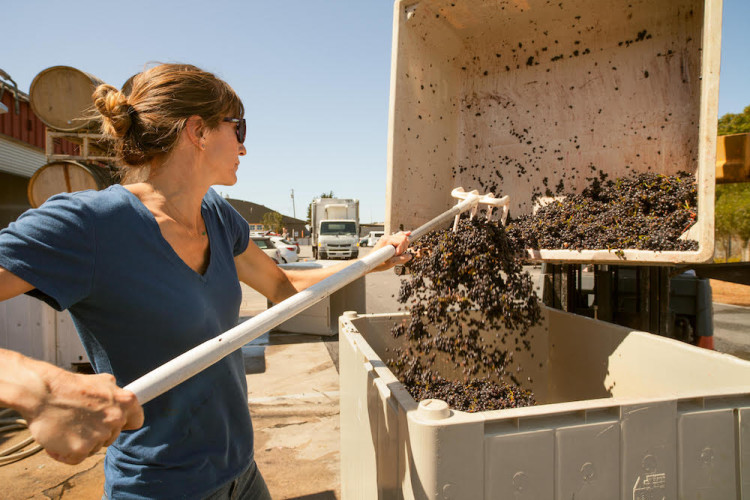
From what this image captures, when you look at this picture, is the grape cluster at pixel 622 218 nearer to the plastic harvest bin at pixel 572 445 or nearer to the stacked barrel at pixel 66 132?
the plastic harvest bin at pixel 572 445

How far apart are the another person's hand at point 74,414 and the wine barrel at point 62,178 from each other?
583 centimetres

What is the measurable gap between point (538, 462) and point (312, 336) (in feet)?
20.5

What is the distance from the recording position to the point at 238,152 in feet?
5.10

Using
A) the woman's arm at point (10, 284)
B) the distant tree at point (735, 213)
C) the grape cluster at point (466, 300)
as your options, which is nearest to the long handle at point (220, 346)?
the woman's arm at point (10, 284)

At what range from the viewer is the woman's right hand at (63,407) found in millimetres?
808

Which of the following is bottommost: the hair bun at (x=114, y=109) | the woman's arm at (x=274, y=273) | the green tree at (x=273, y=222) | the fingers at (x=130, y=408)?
the fingers at (x=130, y=408)

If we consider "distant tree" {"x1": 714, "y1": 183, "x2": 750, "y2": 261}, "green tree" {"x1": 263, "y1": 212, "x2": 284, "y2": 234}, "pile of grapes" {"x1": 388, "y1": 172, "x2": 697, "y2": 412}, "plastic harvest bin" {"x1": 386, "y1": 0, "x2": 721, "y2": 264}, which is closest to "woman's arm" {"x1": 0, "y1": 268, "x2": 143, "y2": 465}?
"pile of grapes" {"x1": 388, "y1": 172, "x2": 697, "y2": 412}

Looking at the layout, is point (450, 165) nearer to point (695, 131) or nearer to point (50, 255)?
point (695, 131)

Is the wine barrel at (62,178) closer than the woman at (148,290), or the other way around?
→ the woman at (148,290)

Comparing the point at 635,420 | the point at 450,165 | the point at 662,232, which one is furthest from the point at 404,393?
the point at 450,165

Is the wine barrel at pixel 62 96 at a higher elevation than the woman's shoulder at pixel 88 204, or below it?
higher

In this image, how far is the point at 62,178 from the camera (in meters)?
5.84

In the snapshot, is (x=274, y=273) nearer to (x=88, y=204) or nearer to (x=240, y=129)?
(x=240, y=129)

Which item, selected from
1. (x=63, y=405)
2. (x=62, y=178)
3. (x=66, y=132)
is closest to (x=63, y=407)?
(x=63, y=405)
